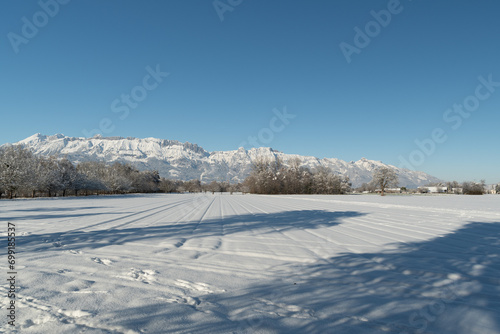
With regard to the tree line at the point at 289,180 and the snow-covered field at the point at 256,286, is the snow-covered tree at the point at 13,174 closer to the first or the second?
the snow-covered field at the point at 256,286

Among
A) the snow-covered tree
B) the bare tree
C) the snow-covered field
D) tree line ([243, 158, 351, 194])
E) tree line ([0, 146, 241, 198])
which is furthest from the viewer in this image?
the bare tree

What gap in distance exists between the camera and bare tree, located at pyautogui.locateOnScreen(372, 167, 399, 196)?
7144 centimetres

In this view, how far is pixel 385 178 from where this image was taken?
73062 millimetres

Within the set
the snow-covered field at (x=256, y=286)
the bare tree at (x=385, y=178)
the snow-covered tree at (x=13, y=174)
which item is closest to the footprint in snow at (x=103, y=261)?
the snow-covered field at (x=256, y=286)

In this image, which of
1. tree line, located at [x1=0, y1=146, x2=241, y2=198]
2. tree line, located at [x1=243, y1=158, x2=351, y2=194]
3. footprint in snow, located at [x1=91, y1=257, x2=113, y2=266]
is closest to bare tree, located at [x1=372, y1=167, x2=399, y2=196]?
tree line, located at [x1=243, y1=158, x2=351, y2=194]

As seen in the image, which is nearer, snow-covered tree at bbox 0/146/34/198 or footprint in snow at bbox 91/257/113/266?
footprint in snow at bbox 91/257/113/266

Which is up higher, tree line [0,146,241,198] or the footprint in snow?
tree line [0,146,241,198]

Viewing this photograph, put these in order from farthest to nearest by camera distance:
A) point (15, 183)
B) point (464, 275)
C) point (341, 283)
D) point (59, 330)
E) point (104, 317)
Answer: point (15, 183)
point (464, 275)
point (341, 283)
point (104, 317)
point (59, 330)

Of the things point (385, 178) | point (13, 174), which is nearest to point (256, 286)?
point (13, 174)

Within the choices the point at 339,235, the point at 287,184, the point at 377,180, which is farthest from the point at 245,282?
the point at 377,180

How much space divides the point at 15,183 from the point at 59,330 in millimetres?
49128

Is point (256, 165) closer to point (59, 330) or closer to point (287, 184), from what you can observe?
point (287, 184)

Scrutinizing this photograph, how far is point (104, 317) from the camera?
2.68 meters

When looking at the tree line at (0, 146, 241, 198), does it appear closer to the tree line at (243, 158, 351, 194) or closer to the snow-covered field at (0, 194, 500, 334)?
the tree line at (243, 158, 351, 194)
